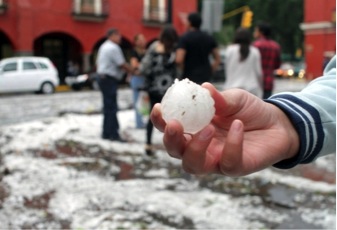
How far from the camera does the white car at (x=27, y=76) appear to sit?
2108 cm

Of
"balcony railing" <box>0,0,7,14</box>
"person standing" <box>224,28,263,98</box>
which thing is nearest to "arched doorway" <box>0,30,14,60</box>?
"balcony railing" <box>0,0,7,14</box>

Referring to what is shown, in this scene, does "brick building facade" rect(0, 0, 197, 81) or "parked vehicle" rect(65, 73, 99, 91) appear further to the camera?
"brick building facade" rect(0, 0, 197, 81)

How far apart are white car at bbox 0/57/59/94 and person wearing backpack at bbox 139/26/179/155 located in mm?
15704

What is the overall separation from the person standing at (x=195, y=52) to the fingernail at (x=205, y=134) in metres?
4.80

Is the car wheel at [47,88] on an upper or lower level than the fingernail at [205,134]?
lower

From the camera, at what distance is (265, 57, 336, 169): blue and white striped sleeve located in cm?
165

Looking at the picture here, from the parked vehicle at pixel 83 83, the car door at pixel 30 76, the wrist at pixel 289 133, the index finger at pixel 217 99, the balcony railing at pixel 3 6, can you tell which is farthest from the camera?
the parked vehicle at pixel 83 83

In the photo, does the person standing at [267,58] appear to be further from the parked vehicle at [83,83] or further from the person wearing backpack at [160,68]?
the parked vehicle at [83,83]

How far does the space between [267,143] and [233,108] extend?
16 cm

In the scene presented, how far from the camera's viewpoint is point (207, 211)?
389 cm

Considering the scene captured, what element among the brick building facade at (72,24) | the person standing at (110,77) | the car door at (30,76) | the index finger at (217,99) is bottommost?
the car door at (30,76)

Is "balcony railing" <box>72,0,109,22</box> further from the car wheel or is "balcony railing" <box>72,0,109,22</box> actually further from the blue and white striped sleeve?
the blue and white striped sleeve

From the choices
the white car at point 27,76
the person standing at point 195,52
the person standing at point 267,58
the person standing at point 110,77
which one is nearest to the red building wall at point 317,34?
the white car at point 27,76

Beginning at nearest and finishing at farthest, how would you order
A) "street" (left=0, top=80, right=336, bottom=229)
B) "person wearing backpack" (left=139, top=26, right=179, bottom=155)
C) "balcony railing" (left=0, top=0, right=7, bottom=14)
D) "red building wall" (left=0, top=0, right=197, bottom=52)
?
"street" (left=0, top=80, right=336, bottom=229) < "person wearing backpack" (left=139, top=26, right=179, bottom=155) < "balcony railing" (left=0, top=0, right=7, bottom=14) < "red building wall" (left=0, top=0, right=197, bottom=52)
